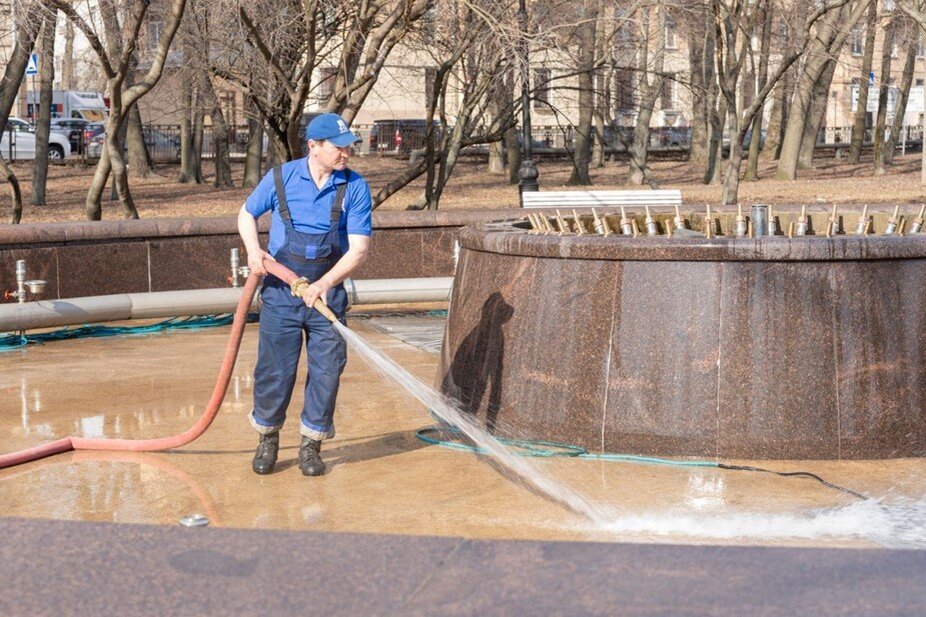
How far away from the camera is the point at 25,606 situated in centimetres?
331

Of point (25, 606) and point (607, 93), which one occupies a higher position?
point (607, 93)

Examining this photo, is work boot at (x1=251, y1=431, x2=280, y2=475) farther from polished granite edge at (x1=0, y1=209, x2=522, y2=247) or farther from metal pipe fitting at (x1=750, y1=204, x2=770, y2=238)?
polished granite edge at (x1=0, y1=209, x2=522, y2=247)

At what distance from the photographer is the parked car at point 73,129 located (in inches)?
1693

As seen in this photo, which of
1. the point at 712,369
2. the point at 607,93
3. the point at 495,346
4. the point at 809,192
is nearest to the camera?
the point at 712,369

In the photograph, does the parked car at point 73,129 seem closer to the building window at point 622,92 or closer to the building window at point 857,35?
the building window at point 857,35

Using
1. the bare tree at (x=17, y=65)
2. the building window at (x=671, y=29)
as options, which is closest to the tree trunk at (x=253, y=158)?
the bare tree at (x=17, y=65)

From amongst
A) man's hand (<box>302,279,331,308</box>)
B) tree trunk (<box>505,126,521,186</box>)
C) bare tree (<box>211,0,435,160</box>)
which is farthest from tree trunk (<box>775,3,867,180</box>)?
A: man's hand (<box>302,279,331,308</box>)

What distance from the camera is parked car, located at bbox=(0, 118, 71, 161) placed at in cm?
3900

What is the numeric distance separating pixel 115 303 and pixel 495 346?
508cm

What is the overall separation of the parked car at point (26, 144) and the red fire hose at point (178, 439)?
33078mm

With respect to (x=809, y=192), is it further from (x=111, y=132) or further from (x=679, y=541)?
(x=679, y=541)

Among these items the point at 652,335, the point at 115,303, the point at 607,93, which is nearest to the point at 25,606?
the point at 652,335

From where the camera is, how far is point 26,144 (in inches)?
1560

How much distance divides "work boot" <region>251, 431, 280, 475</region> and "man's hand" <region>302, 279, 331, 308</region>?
0.83 metres
